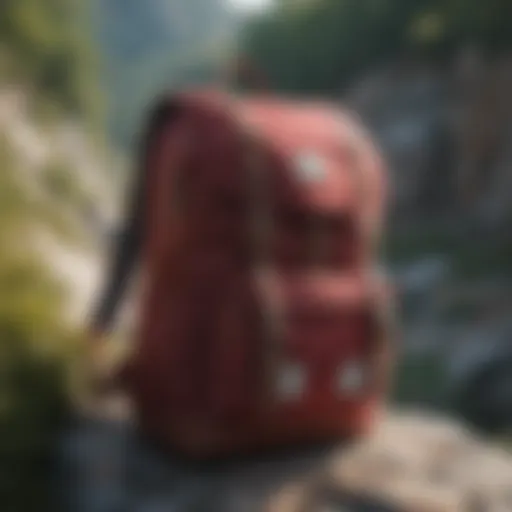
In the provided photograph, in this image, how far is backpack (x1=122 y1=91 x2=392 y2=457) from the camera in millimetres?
1217

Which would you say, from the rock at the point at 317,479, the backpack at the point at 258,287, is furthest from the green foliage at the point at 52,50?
the rock at the point at 317,479

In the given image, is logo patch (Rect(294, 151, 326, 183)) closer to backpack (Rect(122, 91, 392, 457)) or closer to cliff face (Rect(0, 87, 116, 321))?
backpack (Rect(122, 91, 392, 457))

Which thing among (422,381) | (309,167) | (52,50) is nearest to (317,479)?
(309,167)

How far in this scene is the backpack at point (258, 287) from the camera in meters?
1.22

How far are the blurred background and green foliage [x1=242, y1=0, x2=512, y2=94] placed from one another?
17 millimetres

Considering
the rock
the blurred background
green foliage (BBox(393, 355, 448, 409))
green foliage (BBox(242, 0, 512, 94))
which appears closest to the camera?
the rock

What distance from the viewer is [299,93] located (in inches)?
302

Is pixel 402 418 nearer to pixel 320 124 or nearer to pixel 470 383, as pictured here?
pixel 320 124

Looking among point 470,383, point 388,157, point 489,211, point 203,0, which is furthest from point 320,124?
point 203,0

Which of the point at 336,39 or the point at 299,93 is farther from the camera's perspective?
the point at 336,39

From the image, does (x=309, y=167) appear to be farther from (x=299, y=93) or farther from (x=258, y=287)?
(x=299, y=93)

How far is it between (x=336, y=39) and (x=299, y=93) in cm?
87

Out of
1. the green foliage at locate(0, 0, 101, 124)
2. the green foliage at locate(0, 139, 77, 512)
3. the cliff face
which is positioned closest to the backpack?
the green foliage at locate(0, 139, 77, 512)

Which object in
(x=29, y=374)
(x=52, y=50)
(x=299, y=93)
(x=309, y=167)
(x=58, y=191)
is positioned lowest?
(x=29, y=374)
